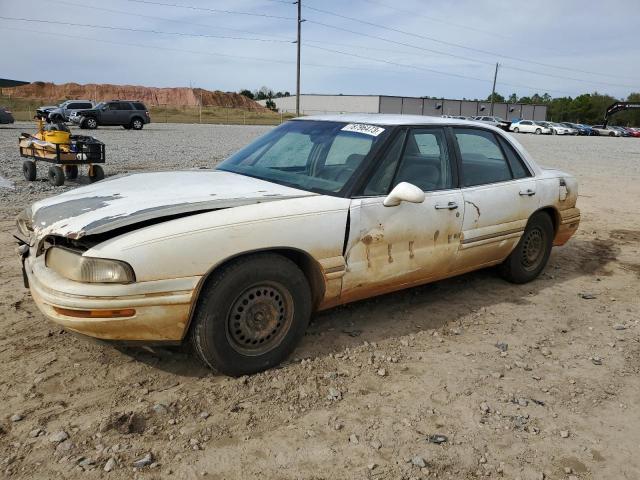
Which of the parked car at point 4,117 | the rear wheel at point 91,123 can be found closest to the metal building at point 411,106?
the rear wheel at point 91,123

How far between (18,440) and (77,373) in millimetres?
630

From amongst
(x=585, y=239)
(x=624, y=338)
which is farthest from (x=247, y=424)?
(x=585, y=239)

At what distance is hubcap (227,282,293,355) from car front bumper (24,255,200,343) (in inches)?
12.2

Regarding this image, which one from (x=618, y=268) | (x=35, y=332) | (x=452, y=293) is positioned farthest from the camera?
(x=618, y=268)

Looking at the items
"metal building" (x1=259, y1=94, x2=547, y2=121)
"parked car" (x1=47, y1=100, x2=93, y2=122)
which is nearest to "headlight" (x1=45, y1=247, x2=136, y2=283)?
"parked car" (x1=47, y1=100, x2=93, y2=122)

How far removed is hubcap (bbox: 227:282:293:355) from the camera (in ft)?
9.86

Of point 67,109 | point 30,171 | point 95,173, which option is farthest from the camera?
→ point 67,109

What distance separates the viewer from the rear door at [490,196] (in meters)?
4.17

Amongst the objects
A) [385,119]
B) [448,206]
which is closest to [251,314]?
[448,206]

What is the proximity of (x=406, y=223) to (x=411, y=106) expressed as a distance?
71.0m

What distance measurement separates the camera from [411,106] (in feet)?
234

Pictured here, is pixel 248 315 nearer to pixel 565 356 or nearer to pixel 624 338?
pixel 565 356

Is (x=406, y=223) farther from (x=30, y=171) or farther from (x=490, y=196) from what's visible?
(x=30, y=171)

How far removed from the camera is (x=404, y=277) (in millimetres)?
3773
